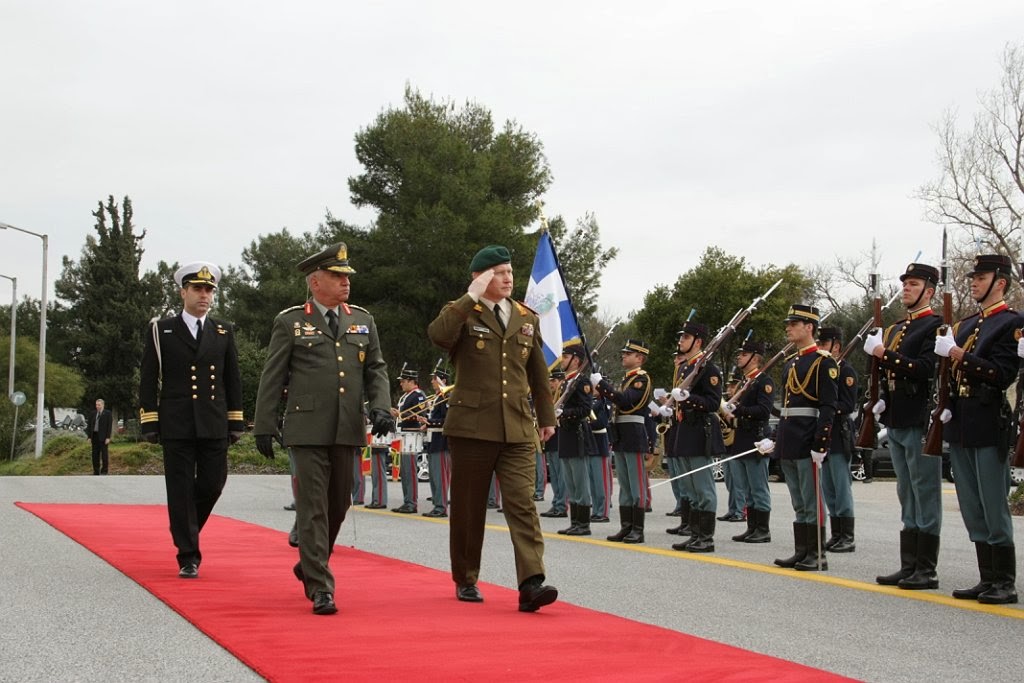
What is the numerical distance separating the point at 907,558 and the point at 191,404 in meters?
4.98

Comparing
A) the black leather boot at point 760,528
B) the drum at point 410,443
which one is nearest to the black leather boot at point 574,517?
the black leather boot at point 760,528

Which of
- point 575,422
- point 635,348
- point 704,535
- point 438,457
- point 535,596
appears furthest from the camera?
point 438,457

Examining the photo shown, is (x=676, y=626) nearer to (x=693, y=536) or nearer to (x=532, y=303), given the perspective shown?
(x=693, y=536)

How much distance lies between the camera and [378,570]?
872cm

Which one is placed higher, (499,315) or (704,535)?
(499,315)

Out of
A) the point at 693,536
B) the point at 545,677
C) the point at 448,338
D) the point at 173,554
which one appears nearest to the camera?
the point at 545,677

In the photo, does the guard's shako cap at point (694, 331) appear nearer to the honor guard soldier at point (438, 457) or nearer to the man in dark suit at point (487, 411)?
the honor guard soldier at point (438, 457)

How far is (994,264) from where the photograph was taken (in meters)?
7.44

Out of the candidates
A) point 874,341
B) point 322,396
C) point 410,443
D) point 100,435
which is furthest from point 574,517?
point 100,435

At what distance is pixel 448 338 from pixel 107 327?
55.5m

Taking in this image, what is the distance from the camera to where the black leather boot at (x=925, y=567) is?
8.07 meters

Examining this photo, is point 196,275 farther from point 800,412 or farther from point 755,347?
point 755,347

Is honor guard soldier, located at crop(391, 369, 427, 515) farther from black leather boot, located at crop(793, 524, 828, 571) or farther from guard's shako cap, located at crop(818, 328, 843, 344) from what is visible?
black leather boot, located at crop(793, 524, 828, 571)

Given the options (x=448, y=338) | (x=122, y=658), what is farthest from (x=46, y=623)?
(x=448, y=338)
